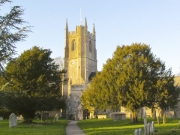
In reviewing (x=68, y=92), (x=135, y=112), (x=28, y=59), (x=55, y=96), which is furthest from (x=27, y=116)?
(x=68, y=92)

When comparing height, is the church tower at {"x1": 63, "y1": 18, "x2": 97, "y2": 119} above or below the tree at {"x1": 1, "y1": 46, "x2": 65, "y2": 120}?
above

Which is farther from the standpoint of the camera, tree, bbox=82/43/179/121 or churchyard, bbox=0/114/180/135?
tree, bbox=82/43/179/121

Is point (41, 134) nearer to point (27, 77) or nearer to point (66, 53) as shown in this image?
point (27, 77)

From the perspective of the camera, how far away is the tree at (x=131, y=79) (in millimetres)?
29891

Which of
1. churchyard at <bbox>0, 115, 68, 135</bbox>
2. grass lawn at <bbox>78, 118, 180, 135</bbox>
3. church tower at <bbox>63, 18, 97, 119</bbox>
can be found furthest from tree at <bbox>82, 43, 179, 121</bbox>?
church tower at <bbox>63, 18, 97, 119</bbox>

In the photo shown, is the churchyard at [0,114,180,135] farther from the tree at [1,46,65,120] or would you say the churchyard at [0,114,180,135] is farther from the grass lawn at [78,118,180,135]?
the tree at [1,46,65,120]

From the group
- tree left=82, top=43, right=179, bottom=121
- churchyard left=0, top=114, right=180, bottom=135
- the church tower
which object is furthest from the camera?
the church tower

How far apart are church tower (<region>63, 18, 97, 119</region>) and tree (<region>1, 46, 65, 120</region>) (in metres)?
30.5

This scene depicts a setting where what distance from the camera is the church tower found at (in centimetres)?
6700

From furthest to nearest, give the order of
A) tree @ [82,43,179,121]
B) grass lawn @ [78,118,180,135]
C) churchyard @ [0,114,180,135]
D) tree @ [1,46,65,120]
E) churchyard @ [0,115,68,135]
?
tree @ [1,46,65,120]
tree @ [82,43,179,121]
churchyard @ [0,115,68,135]
churchyard @ [0,114,180,135]
grass lawn @ [78,118,180,135]

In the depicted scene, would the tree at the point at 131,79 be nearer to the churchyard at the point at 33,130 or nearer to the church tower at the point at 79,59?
the churchyard at the point at 33,130

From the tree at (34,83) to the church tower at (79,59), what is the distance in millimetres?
30451

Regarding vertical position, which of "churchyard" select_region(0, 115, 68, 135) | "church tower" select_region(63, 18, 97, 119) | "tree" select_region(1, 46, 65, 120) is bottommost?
"churchyard" select_region(0, 115, 68, 135)

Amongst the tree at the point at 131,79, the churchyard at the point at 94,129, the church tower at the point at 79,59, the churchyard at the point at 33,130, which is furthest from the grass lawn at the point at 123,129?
the church tower at the point at 79,59
